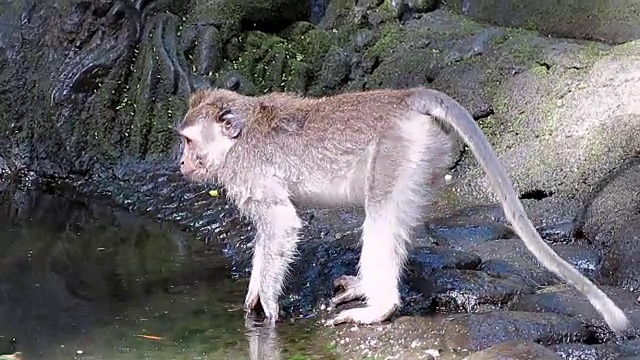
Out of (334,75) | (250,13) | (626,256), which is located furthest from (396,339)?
(250,13)

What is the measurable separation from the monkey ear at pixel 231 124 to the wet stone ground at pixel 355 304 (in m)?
1.16

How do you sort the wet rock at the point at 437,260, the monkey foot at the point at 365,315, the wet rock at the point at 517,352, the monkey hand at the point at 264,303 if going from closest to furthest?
the wet rock at the point at 517,352
the monkey foot at the point at 365,315
the monkey hand at the point at 264,303
the wet rock at the point at 437,260

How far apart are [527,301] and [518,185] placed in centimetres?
236

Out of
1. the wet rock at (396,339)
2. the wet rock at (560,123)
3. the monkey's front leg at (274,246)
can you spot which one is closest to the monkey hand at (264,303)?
the monkey's front leg at (274,246)

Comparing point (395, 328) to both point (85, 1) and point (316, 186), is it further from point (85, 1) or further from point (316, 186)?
point (85, 1)

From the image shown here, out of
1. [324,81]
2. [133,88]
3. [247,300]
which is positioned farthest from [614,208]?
[133,88]

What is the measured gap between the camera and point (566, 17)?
9.82 m

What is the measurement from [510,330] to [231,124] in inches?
87.8

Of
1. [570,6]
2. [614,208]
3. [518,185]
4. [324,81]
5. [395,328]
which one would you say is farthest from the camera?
[324,81]

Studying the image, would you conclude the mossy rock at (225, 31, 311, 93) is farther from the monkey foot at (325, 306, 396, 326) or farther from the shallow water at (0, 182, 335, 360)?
the monkey foot at (325, 306, 396, 326)

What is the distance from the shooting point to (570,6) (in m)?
9.77

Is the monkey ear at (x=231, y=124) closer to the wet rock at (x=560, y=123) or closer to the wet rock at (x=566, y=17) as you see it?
the wet rock at (x=560, y=123)

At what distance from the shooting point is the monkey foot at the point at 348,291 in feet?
21.3

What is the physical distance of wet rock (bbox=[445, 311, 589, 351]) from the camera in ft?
18.2
